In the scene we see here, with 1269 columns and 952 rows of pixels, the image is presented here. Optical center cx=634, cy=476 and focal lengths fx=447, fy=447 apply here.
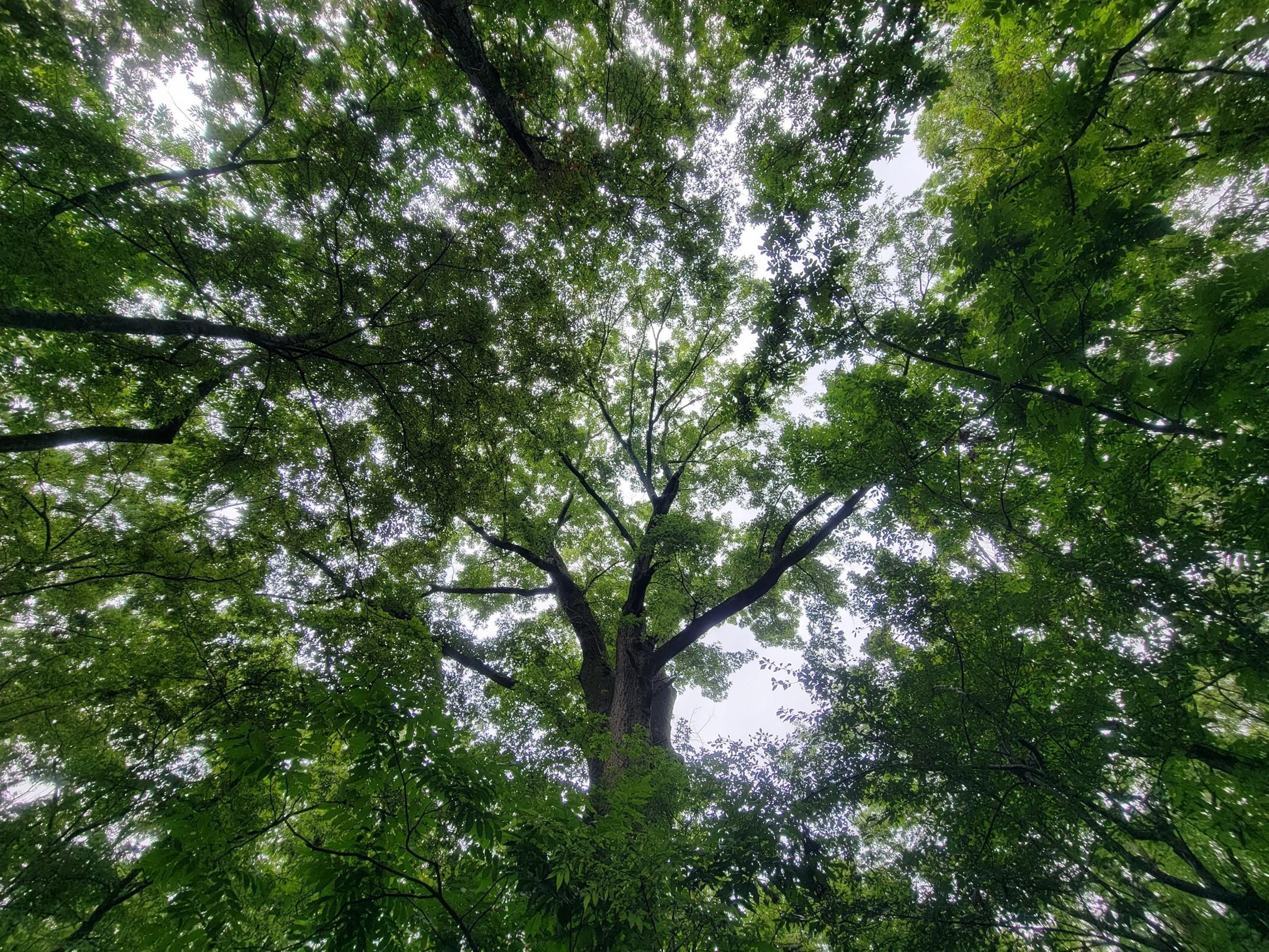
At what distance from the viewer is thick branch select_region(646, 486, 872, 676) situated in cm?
629

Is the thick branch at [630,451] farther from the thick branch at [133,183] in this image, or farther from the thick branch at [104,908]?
the thick branch at [104,908]

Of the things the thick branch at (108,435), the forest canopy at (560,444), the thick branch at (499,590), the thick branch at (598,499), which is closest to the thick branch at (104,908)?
the forest canopy at (560,444)

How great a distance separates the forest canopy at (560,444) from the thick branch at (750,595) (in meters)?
0.07

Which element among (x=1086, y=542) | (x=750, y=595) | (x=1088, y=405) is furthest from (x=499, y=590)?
(x=1088, y=405)

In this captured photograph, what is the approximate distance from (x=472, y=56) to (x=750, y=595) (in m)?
6.86

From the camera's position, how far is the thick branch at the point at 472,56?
12.6 ft

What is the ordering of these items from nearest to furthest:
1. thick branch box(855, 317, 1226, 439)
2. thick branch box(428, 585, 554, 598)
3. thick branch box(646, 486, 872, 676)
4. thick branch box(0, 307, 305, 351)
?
thick branch box(855, 317, 1226, 439)
thick branch box(0, 307, 305, 351)
thick branch box(646, 486, 872, 676)
thick branch box(428, 585, 554, 598)

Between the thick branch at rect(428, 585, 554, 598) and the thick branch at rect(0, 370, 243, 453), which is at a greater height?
the thick branch at rect(428, 585, 554, 598)

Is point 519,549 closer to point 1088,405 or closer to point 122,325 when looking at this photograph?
point 122,325

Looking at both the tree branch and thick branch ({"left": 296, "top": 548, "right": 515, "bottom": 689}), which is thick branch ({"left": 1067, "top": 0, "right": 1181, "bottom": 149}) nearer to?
thick branch ({"left": 296, "top": 548, "right": 515, "bottom": 689})

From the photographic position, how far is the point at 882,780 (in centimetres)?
357

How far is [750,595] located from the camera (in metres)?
6.54

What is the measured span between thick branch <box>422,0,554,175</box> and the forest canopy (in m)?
0.03

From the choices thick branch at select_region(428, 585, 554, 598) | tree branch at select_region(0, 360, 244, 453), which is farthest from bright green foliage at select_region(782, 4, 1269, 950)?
tree branch at select_region(0, 360, 244, 453)
